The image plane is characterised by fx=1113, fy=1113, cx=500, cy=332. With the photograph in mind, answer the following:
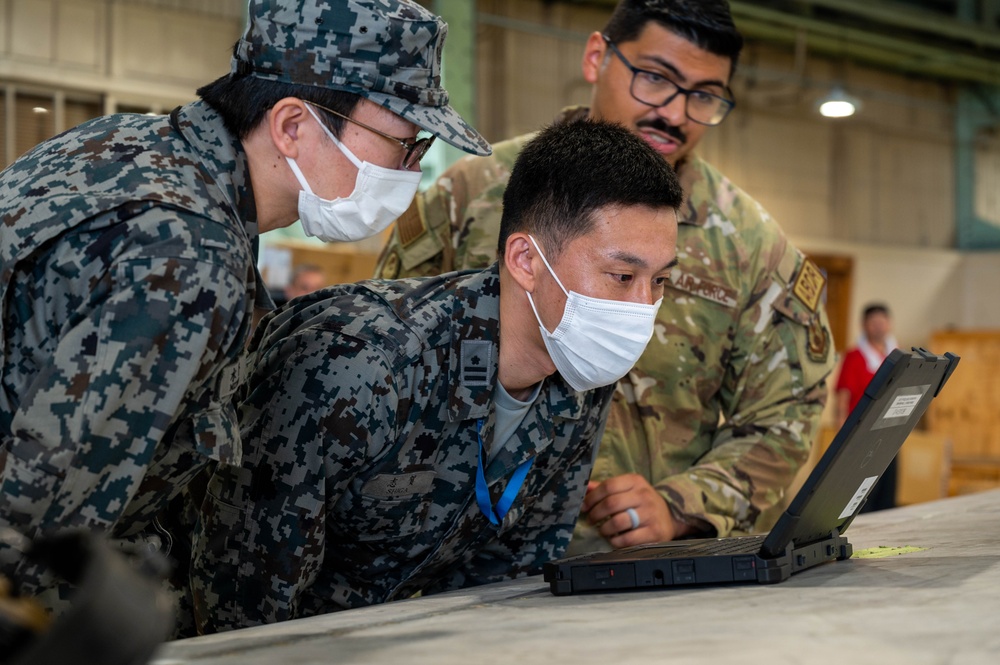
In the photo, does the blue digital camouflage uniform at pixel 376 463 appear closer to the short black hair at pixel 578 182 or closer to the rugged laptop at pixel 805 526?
the short black hair at pixel 578 182

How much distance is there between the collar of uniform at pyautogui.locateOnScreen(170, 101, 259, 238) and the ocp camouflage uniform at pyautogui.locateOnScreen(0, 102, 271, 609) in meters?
0.01

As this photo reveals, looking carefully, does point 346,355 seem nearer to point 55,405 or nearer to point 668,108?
point 55,405

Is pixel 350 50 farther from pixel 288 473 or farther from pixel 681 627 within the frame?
pixel 681 627

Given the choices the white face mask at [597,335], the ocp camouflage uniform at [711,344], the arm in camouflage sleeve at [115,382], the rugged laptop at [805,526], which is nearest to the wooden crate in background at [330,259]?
the ocp camouflage uniform at [711,344]

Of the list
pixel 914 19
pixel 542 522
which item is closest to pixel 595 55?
pixel 542 522

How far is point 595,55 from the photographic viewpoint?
7.84ft

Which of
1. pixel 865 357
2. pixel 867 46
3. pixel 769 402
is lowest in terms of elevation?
pixel 769 402

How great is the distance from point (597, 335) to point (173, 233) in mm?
728

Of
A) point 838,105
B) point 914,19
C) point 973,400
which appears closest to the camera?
point 838,105

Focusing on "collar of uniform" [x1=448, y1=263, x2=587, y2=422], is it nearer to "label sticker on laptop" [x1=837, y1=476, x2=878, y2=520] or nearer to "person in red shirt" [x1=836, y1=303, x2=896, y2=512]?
"label sticker on laptop" [x1=837, y1=476, x2=878, y2=520]

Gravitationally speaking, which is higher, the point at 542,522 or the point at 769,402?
the point at 769,402

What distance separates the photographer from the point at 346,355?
1.61m

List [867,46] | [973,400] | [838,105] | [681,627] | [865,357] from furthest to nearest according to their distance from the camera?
[867,46]
[973,400]
[838,105]
[865,357]
[681,627]

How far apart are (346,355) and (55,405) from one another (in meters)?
0.55
